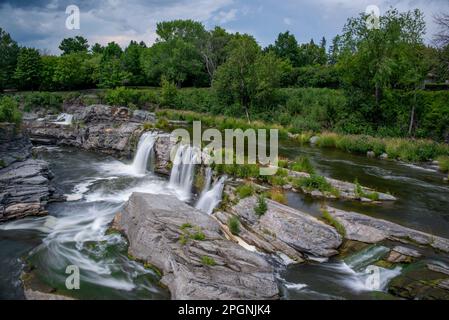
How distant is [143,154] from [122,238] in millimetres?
11126

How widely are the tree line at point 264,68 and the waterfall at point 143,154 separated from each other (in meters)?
15.5

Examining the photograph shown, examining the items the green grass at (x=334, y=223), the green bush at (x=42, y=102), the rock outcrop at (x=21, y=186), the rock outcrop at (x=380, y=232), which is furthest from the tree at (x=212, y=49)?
the rock outcrop at (x=380, y=232)

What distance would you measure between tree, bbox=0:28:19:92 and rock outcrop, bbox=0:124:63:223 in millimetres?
29561

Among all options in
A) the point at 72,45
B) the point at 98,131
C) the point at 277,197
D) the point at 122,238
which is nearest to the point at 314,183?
the point at 277,197

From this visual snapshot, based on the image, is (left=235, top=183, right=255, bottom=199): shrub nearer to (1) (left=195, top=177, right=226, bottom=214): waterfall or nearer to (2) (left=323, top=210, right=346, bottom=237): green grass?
(1) (left=195, top=177, right=226, bottom=214): waterfall

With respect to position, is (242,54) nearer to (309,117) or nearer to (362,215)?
(309,117)

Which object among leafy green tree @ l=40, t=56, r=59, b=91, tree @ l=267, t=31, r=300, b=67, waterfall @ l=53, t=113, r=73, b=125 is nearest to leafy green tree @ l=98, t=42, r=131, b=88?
leafy green tree @ l=40, t=56, r=59, b=91

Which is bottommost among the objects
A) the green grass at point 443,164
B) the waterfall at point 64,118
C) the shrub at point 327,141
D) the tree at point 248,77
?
the green grass at point 443,164

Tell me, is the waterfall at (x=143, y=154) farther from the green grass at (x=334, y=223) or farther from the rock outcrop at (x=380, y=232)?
the rock outcrop at (x=380, y=232)

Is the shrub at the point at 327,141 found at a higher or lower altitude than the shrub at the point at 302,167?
higher

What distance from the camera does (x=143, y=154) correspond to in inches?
879

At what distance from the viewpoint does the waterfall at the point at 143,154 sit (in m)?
21.8

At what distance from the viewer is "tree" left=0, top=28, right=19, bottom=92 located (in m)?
43.2

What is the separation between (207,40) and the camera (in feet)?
165
